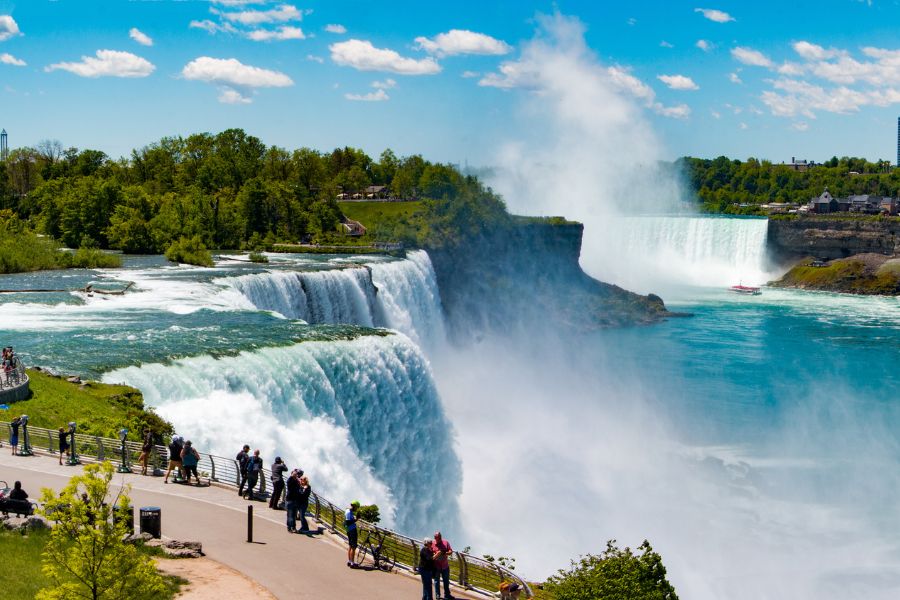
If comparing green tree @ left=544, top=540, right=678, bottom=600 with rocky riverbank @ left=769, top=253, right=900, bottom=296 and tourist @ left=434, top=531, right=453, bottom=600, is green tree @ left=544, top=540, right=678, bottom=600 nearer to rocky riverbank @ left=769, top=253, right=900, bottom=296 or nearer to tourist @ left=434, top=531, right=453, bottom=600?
tourist @ left=434, top=531, right=453, bottom=600

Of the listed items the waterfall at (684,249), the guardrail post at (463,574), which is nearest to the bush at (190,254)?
the guardrail post at (463,574)

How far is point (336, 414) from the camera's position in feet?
84.7

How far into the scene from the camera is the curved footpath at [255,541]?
1380cm

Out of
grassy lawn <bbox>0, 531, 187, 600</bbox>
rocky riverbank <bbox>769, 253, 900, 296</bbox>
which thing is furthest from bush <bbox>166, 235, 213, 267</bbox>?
rocky riverbank <bbox>769, 253, 900, 296</bbox>

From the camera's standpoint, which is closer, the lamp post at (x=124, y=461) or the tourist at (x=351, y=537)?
the tourist at (x=351, y=537)

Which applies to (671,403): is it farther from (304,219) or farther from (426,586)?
(304,219)

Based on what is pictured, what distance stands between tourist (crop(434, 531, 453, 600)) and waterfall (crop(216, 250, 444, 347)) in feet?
90.0

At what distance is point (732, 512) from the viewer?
106ft

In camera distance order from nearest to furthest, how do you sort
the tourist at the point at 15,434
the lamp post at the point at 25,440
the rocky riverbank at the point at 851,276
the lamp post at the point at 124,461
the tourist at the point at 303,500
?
1. the tourist at the point at 303,500
2. the lamp post at the point at 124,461
3. the lamp post at the point at 25,440
4. the tourist at the point at 15,434
5. the rocky riverbank at the point at 851,276

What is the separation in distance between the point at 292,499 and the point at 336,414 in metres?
10.2

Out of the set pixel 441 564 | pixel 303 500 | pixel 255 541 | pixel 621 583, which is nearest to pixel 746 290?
pixel 303 500

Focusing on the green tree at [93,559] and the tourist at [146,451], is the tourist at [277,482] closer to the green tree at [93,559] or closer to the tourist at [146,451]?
the tourist at [146,451]

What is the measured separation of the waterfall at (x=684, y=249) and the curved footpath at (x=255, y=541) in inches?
3353

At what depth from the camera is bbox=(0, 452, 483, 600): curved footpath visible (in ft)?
45.3
